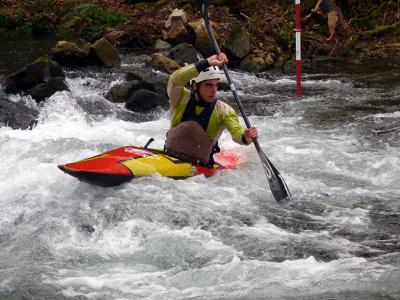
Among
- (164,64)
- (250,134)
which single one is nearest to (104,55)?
(164,64)

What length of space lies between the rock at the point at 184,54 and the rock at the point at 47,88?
9.33 ft

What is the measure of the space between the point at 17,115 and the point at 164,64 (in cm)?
352

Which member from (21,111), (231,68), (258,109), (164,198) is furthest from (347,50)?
(164,198)

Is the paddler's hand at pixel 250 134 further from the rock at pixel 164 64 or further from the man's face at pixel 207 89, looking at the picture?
the rock at pixel 164 64

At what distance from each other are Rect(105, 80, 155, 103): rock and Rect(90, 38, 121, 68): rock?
178cm

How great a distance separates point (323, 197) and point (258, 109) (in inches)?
150

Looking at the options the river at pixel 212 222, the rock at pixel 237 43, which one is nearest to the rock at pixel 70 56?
the rock at pixel 237 43

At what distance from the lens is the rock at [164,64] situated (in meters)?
11.3

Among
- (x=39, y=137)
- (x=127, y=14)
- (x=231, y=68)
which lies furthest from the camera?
(x=127, y=14)

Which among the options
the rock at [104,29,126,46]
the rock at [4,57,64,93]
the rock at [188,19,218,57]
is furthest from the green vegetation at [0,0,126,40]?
the rock at [4,57,64,93]

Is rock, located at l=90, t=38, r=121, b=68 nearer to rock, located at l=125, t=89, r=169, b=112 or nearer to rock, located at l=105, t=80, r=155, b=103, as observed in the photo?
rock, located at l=105, t=80, r=155, b=103

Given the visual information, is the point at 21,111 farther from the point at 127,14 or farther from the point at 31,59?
the point at 127,14

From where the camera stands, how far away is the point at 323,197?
5.64 metres

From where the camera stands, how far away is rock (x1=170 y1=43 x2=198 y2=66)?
38.4ft
